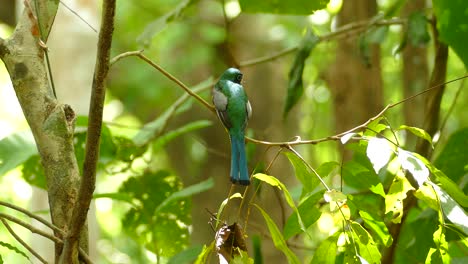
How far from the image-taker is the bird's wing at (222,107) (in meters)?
1.34

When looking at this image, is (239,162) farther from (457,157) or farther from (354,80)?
(354,80)

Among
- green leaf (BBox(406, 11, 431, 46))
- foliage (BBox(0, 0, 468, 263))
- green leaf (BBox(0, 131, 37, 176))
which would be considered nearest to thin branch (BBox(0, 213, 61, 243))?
foliage (BBox(0, 0, 468, 263))

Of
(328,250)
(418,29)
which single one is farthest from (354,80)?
(328,250)

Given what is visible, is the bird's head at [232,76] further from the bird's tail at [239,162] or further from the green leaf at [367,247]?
the green leaf at [367,247]

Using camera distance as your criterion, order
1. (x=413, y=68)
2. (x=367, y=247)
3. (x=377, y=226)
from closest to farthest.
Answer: (x=367, y=247)
(x=377, y=226)
(x=413, y=68)

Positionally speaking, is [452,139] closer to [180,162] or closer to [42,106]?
[42,106]

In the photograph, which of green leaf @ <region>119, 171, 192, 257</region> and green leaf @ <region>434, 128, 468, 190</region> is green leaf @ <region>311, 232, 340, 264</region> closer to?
green leaf @ <region>434, 128, 468, 190</region>

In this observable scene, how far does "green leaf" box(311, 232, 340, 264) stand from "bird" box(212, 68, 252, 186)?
18 centimetres

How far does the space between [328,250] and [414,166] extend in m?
0.19

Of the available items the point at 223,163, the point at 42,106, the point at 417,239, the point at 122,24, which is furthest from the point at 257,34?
the point at 42,106

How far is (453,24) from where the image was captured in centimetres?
130

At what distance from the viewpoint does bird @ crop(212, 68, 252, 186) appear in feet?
4.09

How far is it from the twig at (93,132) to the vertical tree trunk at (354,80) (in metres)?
1.90

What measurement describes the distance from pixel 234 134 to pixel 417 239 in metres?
0.50
